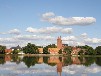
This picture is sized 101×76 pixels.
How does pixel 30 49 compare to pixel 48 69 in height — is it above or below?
above

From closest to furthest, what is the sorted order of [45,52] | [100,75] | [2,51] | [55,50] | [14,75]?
[14,75] < [100,75] < [2,51] < [45,52] < [55,50]

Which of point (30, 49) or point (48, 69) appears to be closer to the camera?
point (48, 69)

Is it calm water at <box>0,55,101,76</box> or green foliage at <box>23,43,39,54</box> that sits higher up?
green foliage at <box>23,43,39,54</box>

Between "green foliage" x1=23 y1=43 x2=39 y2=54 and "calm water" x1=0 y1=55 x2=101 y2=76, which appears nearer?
"calm water" x1=0 y1=55 x2=101 y2=76

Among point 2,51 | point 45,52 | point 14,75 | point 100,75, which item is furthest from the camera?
point 45,52

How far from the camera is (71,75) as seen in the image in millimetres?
36281

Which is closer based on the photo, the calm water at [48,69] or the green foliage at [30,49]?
the calm water at [48,69]

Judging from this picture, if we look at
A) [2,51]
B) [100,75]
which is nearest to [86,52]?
[2,51]

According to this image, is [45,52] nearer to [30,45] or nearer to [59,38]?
[30,45]

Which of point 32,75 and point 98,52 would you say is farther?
point 98,52

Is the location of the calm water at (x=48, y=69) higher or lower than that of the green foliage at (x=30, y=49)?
lower

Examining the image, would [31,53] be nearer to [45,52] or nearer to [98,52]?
[45,52]

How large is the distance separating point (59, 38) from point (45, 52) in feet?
80.9

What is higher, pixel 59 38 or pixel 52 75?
pixel 59 38
